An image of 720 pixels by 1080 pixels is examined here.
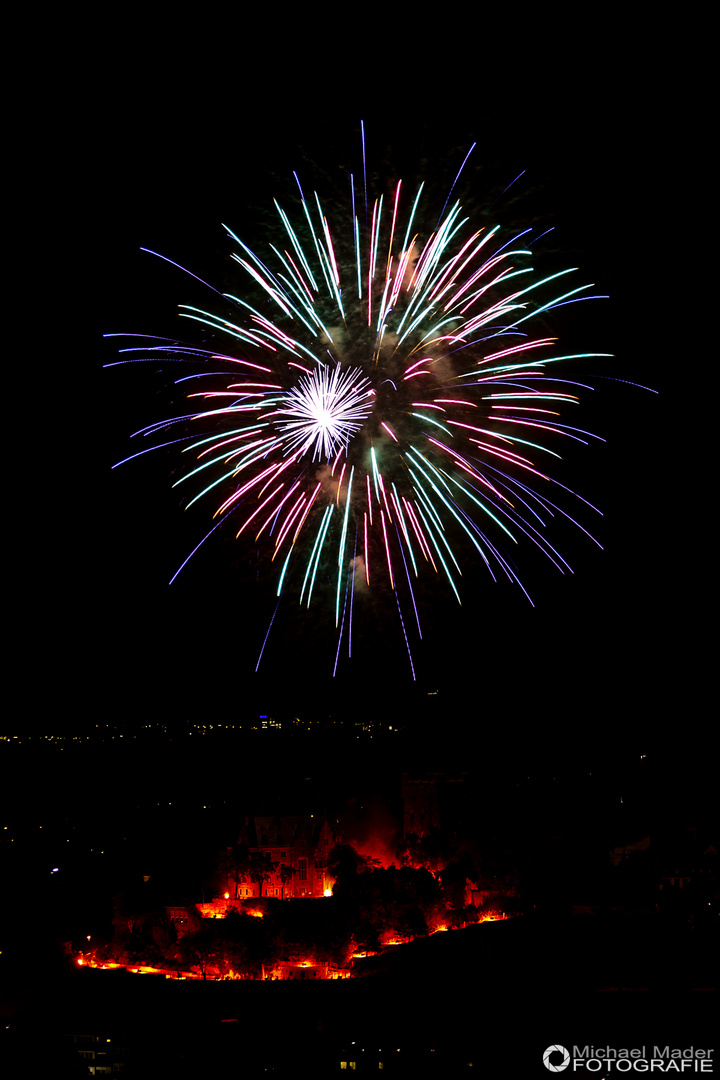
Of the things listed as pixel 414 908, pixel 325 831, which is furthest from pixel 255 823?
pixel 414 908
